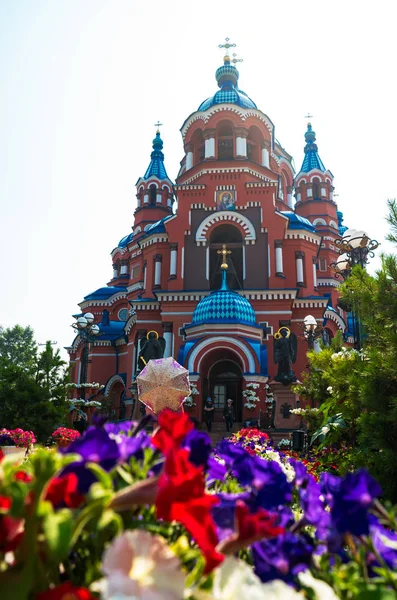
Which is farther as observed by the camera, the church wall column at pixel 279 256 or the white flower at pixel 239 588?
the church wall column at pixel 279 256

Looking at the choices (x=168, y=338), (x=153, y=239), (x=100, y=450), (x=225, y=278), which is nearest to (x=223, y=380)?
(x=168, y=338)

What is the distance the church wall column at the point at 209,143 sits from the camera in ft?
71.1

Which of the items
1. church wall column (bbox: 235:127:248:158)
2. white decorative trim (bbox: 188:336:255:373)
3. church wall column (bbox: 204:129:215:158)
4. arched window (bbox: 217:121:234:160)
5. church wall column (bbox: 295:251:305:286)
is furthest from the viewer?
arched window (bbox: 217:121:234:160)

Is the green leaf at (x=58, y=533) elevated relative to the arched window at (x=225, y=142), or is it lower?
lower

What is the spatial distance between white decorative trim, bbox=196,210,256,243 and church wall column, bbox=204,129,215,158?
3.10 metres

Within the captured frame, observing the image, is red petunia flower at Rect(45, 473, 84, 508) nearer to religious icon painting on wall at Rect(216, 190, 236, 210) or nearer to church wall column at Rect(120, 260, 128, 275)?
religious icon painting on wall at Rect(216, 190, 236, 210)

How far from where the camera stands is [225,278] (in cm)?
1873

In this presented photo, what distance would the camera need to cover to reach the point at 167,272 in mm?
21547

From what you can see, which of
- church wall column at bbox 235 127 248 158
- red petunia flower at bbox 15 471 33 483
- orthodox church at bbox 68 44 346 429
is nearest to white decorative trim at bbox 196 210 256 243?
orthodox church at bbox 68 44 346 429

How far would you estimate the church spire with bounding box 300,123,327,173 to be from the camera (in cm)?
2985

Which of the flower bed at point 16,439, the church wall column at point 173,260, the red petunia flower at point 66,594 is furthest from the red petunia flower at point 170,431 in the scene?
the church wall column at point 173,260

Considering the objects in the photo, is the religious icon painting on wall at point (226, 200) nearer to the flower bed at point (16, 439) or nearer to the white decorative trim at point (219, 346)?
the white decorative trim at point (219, 346)

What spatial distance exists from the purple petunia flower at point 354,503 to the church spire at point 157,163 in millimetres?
29307

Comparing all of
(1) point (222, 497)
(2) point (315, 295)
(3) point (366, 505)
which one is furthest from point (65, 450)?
(2) point (315, 295)
